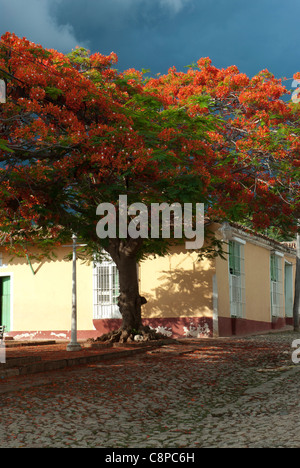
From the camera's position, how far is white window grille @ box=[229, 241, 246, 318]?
712 inches

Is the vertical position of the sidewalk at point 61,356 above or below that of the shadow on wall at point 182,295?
below

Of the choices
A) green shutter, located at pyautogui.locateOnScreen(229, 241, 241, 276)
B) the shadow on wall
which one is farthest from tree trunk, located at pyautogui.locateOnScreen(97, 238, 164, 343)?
green shutter, located at pyautogui.locateOnScreen(229, 241, 241, 276)

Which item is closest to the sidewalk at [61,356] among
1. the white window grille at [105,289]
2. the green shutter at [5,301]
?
the white window grille at [105,289]

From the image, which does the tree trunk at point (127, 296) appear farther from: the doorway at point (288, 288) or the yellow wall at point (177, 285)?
the doorway at point (288, 288)

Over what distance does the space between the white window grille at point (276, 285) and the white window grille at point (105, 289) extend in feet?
23.8

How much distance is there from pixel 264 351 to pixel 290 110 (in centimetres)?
609

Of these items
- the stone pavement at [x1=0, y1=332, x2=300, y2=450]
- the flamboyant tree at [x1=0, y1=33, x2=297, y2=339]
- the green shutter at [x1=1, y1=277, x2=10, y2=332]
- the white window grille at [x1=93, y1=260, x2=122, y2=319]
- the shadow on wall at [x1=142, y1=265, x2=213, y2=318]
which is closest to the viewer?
the stone pavement at [x1=0, y1=332, x2=300, y2=450]

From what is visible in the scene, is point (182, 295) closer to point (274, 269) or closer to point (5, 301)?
point (5, 301)

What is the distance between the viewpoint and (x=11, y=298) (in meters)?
19.2

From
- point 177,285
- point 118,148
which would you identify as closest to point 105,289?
point 177,285

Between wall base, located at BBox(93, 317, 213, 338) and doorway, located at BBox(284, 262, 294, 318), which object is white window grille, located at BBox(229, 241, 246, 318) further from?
doorway, located at BBox(284, 262, 294, 318)

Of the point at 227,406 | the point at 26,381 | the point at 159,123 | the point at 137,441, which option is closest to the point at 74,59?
the point at 159,123

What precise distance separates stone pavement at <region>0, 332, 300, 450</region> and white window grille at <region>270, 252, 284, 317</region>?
10785mm

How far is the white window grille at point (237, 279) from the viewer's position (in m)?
18.1
